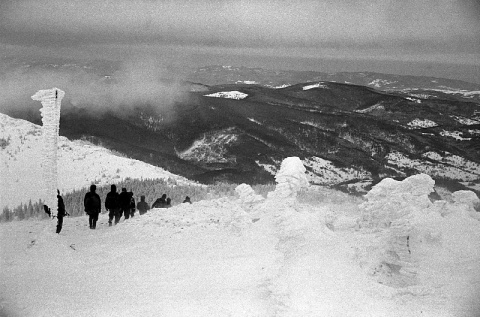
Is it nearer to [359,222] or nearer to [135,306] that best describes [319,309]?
[135,306]

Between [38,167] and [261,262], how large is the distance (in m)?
12.0

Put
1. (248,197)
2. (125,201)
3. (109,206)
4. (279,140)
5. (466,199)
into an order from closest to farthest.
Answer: (109,206) < (125,201) < (466,199) < (248,197) < (279,140)

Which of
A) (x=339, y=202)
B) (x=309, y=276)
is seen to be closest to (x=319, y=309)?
(x=309, y=276)

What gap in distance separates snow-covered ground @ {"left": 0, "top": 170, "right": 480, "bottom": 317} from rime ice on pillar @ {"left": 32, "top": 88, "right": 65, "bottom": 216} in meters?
0.81

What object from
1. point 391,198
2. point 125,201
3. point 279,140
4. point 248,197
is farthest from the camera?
point 279,140

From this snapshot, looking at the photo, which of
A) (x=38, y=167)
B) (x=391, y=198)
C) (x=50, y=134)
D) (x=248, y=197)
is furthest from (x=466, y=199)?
(x=38, y=167)

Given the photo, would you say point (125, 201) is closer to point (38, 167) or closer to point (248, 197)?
point (248, 197)

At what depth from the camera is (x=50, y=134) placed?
9289 mm

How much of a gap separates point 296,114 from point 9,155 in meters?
90.9

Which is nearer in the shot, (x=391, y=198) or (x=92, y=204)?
(x=391, y=198)

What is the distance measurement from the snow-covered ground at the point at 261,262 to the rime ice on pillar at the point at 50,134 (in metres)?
0.81

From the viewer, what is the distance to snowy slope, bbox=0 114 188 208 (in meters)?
13.7

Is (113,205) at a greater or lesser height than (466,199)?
lesser

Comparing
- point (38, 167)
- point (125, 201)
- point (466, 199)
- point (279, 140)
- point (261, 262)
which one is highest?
point (466, 199)
